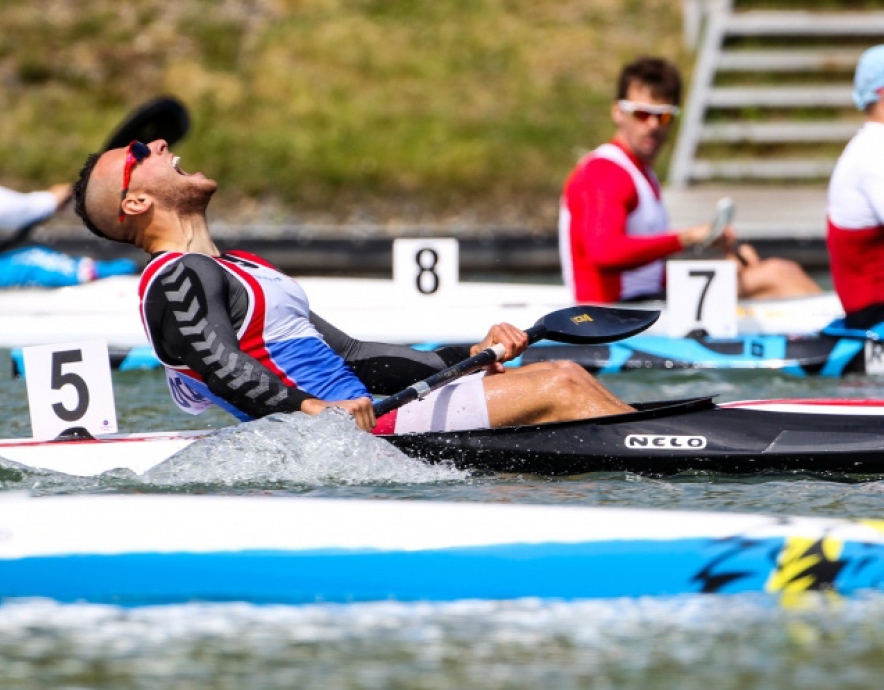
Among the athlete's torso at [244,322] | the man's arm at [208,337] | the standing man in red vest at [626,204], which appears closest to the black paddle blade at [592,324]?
the athlete's torso at [244,322]

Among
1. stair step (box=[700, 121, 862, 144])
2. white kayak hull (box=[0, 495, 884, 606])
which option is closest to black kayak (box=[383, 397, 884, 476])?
white kayak hull (box=[0, 495, 884, 606])

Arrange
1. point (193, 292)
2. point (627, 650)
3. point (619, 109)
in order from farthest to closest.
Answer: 1. point (619, 109)
2. point (193, 292)
3. point (627, 650)

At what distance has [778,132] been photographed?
1433cm

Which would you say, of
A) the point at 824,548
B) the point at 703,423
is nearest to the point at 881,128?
the point at 703,423

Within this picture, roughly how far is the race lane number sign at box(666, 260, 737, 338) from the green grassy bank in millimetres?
6529

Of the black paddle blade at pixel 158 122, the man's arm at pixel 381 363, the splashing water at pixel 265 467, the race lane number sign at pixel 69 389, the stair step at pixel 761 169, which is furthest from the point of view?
the stair step at pixel 761 169

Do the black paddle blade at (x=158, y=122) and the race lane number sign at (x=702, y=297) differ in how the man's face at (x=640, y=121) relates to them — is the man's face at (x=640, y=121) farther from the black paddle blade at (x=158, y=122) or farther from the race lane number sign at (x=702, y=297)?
the black paddle blade at (x=158, y=122)

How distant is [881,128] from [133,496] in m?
3.59

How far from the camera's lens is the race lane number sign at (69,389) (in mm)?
4613

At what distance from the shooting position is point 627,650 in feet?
10.4

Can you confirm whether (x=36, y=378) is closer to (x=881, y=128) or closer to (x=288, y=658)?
(x=288, y=658)

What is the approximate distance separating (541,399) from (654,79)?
304 centimetres

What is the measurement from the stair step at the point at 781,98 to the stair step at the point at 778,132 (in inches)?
8.7

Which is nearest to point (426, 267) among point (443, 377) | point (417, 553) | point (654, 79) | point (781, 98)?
point (654, 79)
